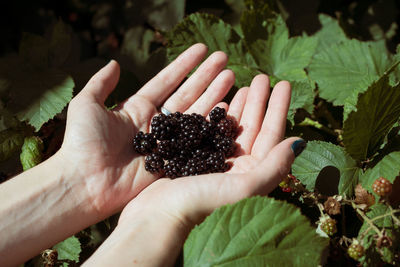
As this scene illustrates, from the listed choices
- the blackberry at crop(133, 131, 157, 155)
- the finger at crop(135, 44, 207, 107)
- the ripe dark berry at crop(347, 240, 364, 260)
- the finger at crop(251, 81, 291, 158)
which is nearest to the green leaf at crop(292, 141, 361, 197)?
the finger at crop(251, 81, 291, 158)

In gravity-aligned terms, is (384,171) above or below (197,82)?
below

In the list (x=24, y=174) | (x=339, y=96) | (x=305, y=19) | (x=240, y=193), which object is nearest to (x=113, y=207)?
(x=24, y=174)

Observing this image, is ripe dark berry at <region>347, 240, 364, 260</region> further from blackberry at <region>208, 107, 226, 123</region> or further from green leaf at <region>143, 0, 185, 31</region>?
green leaf at <region>143, 0, 185, 31</region>

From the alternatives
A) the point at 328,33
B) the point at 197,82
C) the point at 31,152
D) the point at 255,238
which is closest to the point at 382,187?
the point at 255,238

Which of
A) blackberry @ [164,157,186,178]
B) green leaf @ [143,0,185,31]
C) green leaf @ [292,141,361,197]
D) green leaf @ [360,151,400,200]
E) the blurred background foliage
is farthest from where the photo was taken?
green leaf @ [143,0,185,31]

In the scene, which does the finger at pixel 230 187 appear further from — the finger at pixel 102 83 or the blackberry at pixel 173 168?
the finger at pixel 102 83

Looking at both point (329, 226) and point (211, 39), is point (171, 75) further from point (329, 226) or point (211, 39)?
point (329, 226)

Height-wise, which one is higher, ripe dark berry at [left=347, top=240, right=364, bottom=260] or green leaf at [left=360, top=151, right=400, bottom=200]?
green leaf at [left=360, top=151, right=400, bottom=200]

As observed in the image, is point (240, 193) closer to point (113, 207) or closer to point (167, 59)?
point (113, 207)
